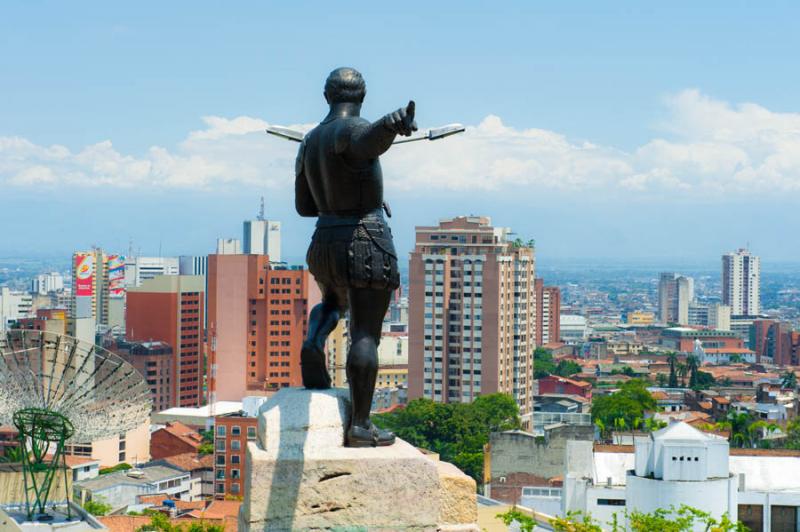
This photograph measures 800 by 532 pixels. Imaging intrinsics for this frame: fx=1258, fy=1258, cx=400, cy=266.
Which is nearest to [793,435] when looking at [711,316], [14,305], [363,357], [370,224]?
[363,357]

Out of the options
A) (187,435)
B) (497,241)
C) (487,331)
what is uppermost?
→ (497,241)

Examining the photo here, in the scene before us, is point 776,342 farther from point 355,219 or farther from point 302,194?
point 355,219

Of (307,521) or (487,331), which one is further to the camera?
(487,331)

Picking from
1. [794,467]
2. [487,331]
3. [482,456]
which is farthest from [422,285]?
[794,467]

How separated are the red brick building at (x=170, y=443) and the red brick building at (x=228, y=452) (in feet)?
30.1

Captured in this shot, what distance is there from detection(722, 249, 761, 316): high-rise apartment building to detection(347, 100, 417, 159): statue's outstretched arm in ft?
578

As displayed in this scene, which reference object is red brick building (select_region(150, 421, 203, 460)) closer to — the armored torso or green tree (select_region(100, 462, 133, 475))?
green tree (select_region(100, 462, 133, 475))

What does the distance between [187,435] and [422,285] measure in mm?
13191

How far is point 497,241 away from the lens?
60406 millimetres

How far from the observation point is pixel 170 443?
167ft

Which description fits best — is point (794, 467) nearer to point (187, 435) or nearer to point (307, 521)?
point (307, 521)

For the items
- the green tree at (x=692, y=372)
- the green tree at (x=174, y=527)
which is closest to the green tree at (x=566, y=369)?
the green tree at (x=692, y=372)

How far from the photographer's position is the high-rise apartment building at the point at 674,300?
17138 cm

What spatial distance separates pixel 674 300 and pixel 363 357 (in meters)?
175
